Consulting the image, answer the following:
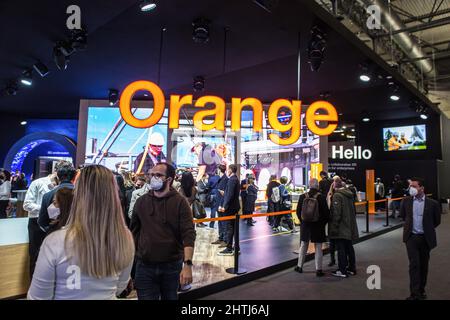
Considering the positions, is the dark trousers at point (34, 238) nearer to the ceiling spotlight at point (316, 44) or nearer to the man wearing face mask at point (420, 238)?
the man wearing face mask at point (420, 238)

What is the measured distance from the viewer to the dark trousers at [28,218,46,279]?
3.54 meters

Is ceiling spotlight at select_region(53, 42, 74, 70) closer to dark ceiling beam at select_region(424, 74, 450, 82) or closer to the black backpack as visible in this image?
the black backpack

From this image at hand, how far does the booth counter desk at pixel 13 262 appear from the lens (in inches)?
138

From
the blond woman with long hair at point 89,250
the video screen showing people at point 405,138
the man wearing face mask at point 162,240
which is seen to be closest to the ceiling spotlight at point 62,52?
the man wearing face mask at point 162,240

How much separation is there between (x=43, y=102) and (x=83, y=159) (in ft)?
10.7

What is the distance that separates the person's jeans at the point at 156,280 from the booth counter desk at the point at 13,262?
219 centimetres

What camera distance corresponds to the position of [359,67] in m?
7.21

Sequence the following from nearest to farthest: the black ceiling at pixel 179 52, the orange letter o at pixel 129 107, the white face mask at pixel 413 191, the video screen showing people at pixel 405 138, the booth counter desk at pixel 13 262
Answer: the booth counter desk at pixel 13 262 → the white face mask at pixel 413 191 → the black ceiling at pixel 179 52 → the orange letter o at pixel 129 107 → the video screen showing people at pixel 405 138

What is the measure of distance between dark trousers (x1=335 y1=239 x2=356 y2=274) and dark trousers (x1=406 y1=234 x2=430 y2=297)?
109 centimetres

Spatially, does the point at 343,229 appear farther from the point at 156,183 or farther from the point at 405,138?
the point at 405,138

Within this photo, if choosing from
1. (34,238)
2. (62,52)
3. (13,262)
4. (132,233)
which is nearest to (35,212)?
(34,238)

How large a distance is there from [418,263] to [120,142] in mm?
8610

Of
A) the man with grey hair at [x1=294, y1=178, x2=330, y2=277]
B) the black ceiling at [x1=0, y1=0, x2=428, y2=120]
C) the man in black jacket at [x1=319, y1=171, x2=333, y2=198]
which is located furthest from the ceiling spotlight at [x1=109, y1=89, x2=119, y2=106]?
the man with grey hair at [x1=294, y1=178, x2=330, y2=277]
